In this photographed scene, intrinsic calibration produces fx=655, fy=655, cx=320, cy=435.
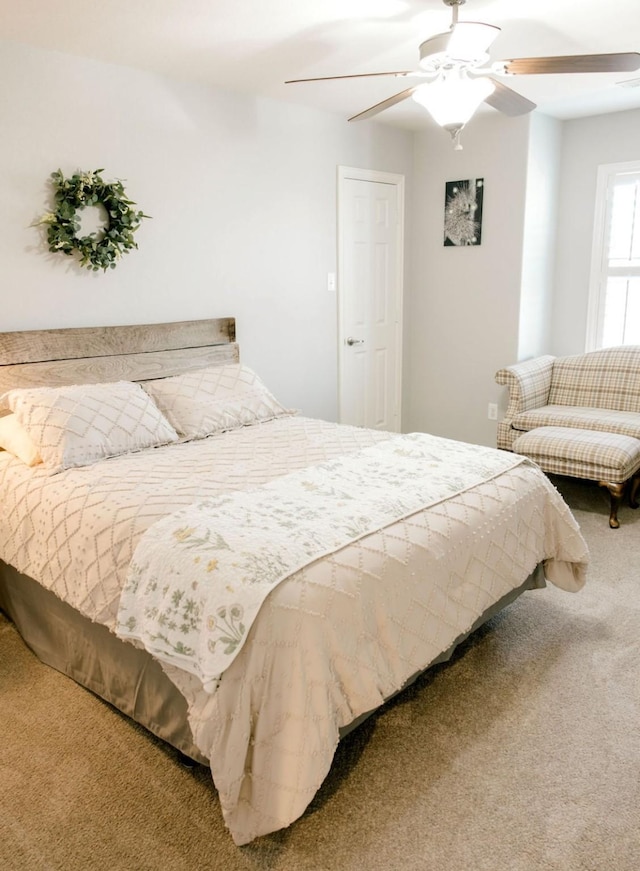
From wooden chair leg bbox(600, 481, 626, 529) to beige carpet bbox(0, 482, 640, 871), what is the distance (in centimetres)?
122

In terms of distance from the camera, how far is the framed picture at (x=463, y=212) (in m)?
4.71

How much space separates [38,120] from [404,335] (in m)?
3.06

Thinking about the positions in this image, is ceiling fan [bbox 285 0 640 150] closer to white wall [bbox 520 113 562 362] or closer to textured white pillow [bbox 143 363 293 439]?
textured white pillow [bbox 143 363 293 439]

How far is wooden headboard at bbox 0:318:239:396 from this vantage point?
296 centimetres

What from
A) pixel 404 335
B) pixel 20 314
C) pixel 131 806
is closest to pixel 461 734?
pixel 131 806

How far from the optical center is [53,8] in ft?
8.14

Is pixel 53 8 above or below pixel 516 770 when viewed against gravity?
above

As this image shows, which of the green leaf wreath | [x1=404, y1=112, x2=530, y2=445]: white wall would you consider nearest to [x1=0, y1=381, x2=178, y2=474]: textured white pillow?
the green leaf wreath

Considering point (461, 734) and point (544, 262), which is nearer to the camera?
point (461, 734)

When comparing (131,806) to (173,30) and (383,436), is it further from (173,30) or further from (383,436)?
(173,30)

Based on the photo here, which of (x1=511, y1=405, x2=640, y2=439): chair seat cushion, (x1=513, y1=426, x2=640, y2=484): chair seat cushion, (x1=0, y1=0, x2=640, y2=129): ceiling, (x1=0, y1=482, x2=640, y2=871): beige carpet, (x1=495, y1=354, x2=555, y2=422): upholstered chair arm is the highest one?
(x1=0, y1=0, x2=640, y2=129): ceiling

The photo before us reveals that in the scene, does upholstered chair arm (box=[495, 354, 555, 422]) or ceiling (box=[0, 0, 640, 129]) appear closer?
ceiling (box=[0, 0, 640, 129])

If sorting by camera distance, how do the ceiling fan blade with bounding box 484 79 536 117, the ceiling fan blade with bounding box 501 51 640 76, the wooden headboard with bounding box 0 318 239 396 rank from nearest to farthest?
1. the ceiling fan blade with bounding box 501 51 640 76
2. the ceiling fan blade with bounding box 484 79 536 117
3. the wooden headboard with bounding box 0 318 239 396

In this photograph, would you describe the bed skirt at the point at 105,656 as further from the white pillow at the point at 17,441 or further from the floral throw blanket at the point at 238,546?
the white pillow at the point at 17,441
